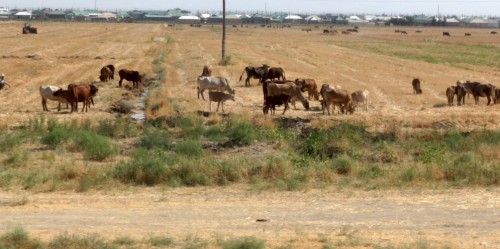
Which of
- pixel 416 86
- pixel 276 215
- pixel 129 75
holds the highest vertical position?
pixel 129 75

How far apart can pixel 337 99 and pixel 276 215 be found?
14.5m

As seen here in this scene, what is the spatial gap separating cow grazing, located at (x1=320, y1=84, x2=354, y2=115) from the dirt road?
1189 cm

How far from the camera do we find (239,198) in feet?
48.3

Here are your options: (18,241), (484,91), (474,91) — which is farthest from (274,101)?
(18,241)

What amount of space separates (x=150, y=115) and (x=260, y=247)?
53.0 ft

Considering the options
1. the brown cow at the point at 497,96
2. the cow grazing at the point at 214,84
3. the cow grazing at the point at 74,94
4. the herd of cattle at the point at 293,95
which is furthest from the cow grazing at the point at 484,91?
the cow grazing at the point at 74,94

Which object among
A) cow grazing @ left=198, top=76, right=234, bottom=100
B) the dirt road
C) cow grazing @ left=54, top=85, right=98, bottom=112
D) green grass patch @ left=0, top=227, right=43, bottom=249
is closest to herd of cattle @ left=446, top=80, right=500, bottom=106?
cow grazing @ left=198, top=76, right=234, bottom=100

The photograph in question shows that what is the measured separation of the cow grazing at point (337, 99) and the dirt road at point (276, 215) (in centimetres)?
1189

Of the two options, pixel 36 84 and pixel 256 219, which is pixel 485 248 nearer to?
pixel 256 219

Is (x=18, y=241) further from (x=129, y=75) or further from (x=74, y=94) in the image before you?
(x=129, y=75)

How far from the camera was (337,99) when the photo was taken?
89.3ft

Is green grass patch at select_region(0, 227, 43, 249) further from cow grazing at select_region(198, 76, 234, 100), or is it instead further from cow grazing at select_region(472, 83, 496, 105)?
cow grazing at select_region(472, 83, 496, 105)

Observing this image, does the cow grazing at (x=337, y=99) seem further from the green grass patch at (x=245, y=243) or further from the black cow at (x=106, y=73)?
the green grass patch at (x=245, y=243)

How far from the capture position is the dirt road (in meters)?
11.8
